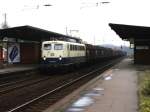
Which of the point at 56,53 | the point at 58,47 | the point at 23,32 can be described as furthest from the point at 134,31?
the point at 56,53

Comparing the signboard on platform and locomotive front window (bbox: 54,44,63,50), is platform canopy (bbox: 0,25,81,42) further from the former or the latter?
locomotive front window (bbox: 54,44,63,50)

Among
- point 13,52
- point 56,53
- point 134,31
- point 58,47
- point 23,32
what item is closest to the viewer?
point 56,53

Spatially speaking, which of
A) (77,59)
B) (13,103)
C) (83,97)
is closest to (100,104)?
(83,97)

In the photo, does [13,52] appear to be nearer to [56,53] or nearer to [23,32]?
[23,32]

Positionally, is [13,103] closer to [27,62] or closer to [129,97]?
[129,97]

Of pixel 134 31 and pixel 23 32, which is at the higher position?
pixel 134 31

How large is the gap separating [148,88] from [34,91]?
7050mm

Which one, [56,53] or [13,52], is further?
[13,52]

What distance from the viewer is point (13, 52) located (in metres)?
42.0

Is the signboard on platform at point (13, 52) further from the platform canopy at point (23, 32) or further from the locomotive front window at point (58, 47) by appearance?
the locomotive front window at point (58, 47)

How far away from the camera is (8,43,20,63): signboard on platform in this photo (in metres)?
41.3

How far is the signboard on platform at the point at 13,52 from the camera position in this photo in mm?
41253

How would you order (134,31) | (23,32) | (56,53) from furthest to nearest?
(134,31) < (23,32) < (56,53)

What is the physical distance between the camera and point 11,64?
139 ft
